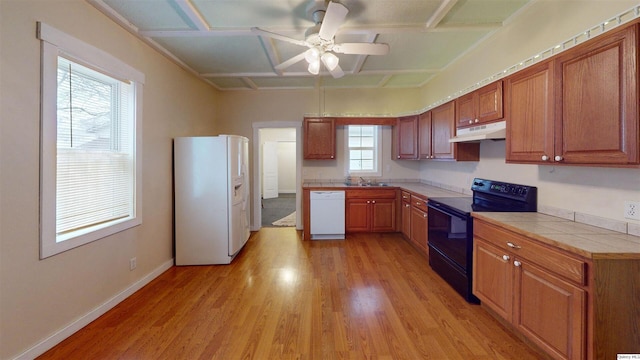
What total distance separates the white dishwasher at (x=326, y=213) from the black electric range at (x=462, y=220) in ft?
5.44

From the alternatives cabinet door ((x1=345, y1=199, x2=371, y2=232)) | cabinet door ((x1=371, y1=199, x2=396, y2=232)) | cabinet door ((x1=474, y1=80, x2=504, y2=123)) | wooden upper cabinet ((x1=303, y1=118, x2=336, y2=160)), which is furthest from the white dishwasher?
cabinet door ((x1=474, y1=80, x2=504, y2=123))

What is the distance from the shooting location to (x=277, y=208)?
789 centimetres

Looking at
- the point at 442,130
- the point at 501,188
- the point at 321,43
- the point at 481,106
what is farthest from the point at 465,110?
the point at 321,43

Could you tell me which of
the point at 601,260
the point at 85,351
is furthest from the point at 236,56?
the point at 601,260

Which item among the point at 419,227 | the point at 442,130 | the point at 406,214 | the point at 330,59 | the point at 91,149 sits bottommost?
the point at 419,227

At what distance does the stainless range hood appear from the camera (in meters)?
2.51

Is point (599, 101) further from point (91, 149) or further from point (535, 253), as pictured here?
point (91, 149)

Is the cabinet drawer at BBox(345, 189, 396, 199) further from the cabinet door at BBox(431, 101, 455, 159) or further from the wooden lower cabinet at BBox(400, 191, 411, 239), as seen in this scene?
the cabinet door at BBox(431, 101, 455, 159)

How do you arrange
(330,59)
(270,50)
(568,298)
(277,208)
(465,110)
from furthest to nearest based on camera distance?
(277,208)
(270,50)
(465,110)
(330,59)
(568,298)

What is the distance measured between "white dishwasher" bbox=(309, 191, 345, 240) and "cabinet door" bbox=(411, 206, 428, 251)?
1.17m

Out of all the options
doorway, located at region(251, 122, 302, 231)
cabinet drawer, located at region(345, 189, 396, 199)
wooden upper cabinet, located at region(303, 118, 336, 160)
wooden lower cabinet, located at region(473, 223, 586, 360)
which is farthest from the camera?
doorway, located at region(251, 122, 302, 231)

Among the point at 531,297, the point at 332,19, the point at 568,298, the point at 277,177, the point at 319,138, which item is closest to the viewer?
the point at 568,298

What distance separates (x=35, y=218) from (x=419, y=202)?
154 inches

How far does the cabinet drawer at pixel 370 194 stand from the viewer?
4.80 metres
